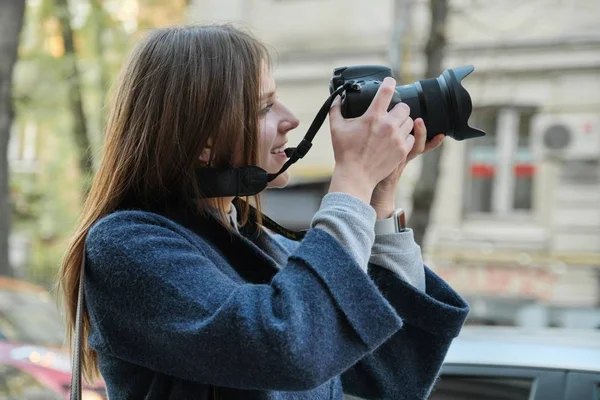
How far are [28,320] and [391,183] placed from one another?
4897 mm

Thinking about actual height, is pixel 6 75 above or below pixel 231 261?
above

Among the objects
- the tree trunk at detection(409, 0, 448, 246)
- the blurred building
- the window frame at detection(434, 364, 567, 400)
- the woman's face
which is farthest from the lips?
the blurred building

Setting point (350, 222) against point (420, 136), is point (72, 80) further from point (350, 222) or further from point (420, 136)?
point (350, 222)

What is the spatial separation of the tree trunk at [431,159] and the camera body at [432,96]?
561 cm

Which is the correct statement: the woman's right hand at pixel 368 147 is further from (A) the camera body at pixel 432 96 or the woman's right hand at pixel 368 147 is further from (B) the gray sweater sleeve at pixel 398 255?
(B) the gray sweater sleeve at pixel 398 255

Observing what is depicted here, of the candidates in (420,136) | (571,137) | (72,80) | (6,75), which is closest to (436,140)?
(420,136)

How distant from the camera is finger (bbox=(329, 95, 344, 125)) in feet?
4.49

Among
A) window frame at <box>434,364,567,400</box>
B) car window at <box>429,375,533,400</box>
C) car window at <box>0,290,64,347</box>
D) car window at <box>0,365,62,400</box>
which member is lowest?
car window at <box>0,290,64,347</box>

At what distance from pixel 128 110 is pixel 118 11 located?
10216 millimetres

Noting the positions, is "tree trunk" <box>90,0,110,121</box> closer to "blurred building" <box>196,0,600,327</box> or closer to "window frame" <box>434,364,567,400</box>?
"blurred building" <box>196,0,600,327</box>

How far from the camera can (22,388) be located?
382 cm

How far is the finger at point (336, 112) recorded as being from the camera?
1367mm

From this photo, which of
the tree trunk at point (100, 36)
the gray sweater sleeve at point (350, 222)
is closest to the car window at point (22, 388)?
the gray sweater sleeve at point (350, 222)

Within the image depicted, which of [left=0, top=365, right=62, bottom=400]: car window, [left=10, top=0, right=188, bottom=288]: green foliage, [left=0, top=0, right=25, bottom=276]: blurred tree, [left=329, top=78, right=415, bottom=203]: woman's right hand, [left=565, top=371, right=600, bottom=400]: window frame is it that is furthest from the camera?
[left=10, top=0, right=188, bottom=288]: green foliage
